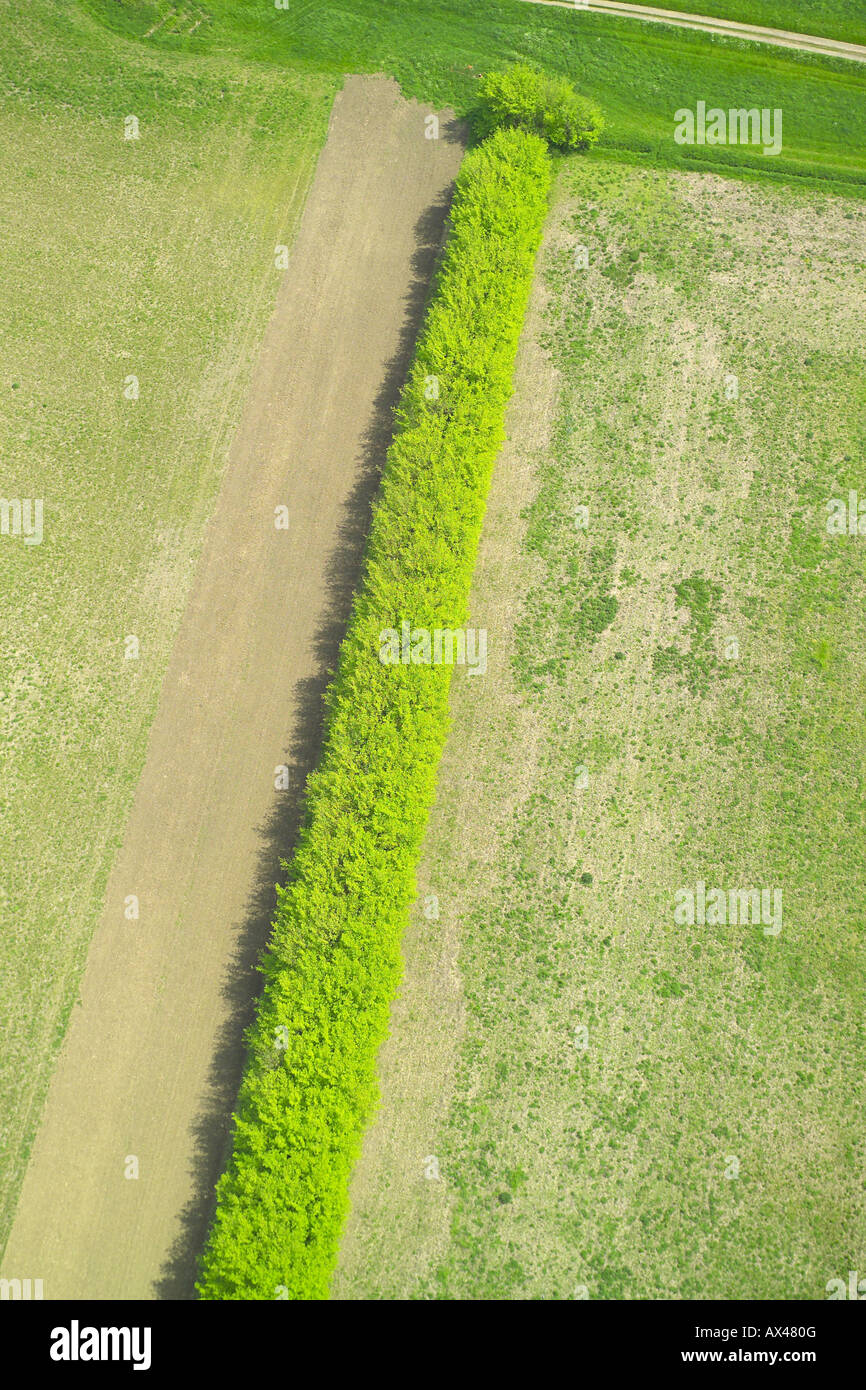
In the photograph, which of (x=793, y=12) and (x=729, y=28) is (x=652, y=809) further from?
(x=793, y=12)

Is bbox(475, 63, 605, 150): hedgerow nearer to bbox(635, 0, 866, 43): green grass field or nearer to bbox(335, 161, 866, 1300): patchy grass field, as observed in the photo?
bbox(335, 161, 866, 1300): patchy grass field

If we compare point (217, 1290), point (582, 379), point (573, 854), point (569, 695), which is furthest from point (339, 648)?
point (217, 1290)

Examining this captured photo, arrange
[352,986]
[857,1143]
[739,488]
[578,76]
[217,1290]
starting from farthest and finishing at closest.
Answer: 1. [578,76]
2. [739,488]
3. [857,1143]
4. [352,986]
5. [217,1290]

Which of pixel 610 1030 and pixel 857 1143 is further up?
pixel 610 1030

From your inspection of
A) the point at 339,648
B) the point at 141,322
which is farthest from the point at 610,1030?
the point at 141,322

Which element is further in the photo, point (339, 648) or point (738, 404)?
point (738, 404)

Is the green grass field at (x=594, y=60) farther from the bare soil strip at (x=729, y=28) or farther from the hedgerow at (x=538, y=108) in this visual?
the hedgerow at (x=538, y=108)

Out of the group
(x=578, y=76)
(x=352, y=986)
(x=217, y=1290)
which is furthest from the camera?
(x=578, y=76)

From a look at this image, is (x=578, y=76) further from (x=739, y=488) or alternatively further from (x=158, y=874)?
(x=158, y=874)
